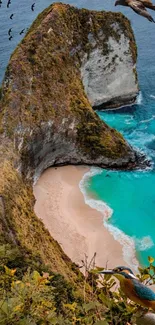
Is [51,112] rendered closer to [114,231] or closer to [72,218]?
[72,218]

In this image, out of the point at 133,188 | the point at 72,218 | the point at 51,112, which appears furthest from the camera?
the point at 51,112

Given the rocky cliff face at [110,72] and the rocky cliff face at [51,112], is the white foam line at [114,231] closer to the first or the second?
the rocky cliff face at [51,112]

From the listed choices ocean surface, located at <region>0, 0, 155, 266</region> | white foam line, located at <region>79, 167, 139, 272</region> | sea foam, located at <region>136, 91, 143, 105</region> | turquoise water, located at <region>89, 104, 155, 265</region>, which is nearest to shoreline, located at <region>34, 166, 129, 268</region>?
white foam line, located at <region>79, 167, 139, 272</region>

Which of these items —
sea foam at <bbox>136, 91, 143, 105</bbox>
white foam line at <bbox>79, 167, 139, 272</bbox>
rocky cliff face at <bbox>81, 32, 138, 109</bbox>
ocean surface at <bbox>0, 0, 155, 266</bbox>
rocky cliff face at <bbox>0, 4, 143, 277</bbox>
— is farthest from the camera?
sea foam at <bbox>136, 91, 143, 105</bbox>

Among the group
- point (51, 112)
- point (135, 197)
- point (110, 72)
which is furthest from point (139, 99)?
point (135, 197)

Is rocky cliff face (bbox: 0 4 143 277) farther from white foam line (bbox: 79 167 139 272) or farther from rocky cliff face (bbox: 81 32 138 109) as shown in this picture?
white foam line (bbox: 79 167 139 272)

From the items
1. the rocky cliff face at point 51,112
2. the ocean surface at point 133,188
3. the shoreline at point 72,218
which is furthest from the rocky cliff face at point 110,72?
the shoreline at point 72,218

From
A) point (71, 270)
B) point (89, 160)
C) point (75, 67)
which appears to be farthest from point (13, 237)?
point (75, 67)
